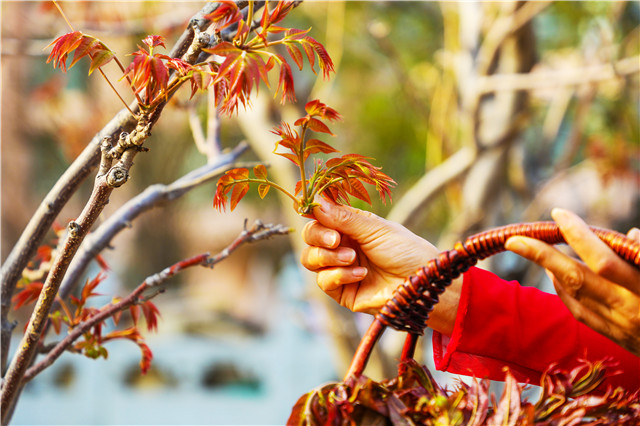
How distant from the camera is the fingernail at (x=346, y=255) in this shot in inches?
21.6

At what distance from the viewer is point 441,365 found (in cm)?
56

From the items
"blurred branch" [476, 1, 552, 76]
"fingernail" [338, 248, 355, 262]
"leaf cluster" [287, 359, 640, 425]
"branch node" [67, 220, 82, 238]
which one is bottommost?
"leaf cluster" [287, 359, 640, 425]

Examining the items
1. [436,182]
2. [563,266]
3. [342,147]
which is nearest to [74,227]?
[563,266]

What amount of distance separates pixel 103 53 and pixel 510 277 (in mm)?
1789

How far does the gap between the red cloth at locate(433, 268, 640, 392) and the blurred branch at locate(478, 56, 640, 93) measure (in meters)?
0.91

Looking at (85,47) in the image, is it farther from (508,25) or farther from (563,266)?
(508,25)

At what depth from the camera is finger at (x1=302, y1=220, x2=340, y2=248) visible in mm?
537

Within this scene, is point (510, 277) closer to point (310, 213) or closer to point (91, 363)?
point (310, 213)

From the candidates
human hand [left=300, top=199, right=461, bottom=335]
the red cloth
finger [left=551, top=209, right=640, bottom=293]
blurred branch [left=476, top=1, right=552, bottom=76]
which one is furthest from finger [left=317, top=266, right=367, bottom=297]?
blurred branch [left=476, top=1, right=552, bottom=76]

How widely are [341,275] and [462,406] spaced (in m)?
0.20

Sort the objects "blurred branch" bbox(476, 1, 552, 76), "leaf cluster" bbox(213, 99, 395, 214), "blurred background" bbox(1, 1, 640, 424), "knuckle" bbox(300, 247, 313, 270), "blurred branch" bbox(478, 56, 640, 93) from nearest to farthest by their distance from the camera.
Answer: "leaf cluster" bbox(213, 99, 395, 214) → "knuckle" bbox(300, 247, 313, 270) → "blurred branch" bbox(478, 56, 640, 93) → "blurred branch" bbox(476, 1, 552, 76) → "blurred background" bbox(1, 1, 640, 424)

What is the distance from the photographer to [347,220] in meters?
0.53

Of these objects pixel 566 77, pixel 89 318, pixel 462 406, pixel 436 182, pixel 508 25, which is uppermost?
pixel 508 25

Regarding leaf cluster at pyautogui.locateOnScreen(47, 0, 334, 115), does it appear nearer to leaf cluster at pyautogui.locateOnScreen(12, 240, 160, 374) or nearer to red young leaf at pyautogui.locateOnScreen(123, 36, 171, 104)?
red young leaf at pyautogui.locateOnScreen(123, 36, 171, 104)
